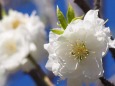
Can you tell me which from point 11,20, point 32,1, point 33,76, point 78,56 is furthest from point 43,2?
point 78,56

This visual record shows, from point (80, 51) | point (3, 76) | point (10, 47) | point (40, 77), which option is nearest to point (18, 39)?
point (10, 47)

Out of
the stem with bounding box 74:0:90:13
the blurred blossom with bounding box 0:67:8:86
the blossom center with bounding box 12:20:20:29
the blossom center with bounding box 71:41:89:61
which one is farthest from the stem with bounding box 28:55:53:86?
the blossom center with bounding box 12:20:20:29

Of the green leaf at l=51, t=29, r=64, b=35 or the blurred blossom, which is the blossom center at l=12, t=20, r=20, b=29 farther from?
the green leaf at l=51, t=29, r=64, b=35

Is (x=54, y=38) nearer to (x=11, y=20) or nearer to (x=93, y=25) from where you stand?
(x=93, y=25)

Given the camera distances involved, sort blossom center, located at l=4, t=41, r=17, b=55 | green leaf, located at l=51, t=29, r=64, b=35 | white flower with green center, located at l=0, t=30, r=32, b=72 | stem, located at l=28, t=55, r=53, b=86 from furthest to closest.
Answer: blossom center, located at l=4, t=41, r=17, b=55 < white flower with green center, located at l=0, t=30, r=32, b=72 < stem, located at l=28, t=55, r=53, b=86 < green leaf, located at l=51, t=29, r=64, b=35

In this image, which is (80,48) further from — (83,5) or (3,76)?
(3,76)

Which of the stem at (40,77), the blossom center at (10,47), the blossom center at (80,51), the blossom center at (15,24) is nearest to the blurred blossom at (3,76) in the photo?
the blossom center at (10,47)

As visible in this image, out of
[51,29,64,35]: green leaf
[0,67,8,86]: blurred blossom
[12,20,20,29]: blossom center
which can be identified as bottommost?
[0,67,8,86]: blurred blossom

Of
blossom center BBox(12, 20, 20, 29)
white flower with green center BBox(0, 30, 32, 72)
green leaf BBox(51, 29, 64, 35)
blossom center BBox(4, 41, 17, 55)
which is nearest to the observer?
green leaf BBox(51, 29, 64, 35)
